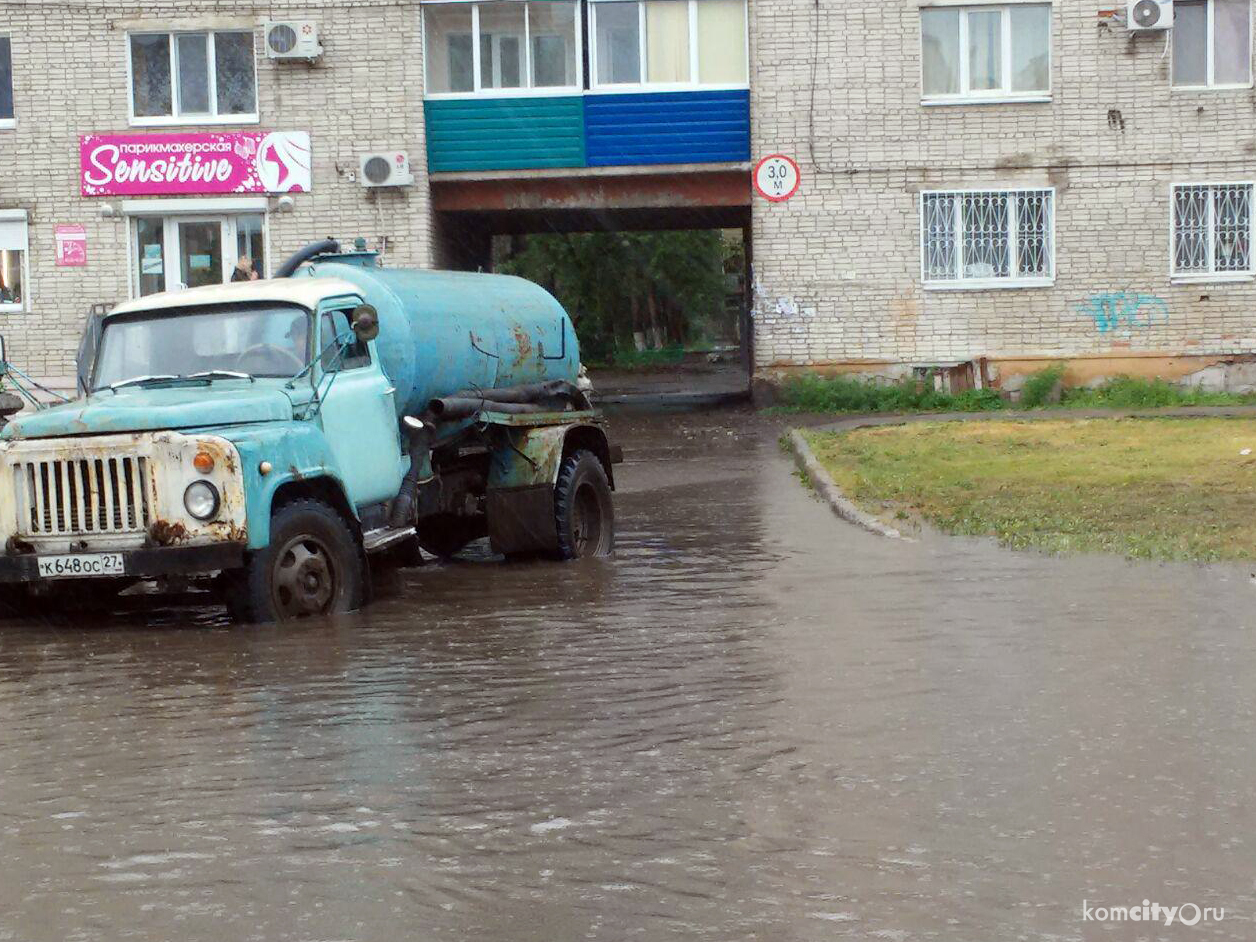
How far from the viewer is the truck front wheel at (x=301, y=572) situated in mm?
9891

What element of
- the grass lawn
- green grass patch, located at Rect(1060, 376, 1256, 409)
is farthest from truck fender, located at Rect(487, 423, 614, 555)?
green grass patch, located at Rect(1060, 376, 1256, 409)

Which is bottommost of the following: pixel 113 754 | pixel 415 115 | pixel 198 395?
pixel 113 754

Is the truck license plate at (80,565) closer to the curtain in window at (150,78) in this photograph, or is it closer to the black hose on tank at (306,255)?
the black hose on tank at (306,255)

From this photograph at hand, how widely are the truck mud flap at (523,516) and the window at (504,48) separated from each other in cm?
1576

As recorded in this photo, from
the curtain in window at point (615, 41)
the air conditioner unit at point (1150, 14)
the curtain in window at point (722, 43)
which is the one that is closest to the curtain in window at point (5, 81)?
the curtain in window at point (615, 41)

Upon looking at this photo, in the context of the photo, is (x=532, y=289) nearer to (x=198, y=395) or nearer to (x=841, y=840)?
(x=198, y=395)

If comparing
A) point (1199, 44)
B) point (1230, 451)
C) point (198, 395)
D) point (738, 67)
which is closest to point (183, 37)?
point (738, 67)

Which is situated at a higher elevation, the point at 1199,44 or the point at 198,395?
the point at 1199,44

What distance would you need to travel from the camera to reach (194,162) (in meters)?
27.4

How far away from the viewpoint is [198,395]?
410 inches

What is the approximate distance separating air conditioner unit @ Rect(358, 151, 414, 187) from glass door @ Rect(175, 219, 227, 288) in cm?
255

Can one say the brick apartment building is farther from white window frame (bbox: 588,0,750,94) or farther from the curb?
the curb

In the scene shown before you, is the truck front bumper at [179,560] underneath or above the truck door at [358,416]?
underneath

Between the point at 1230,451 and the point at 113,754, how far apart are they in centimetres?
1326
